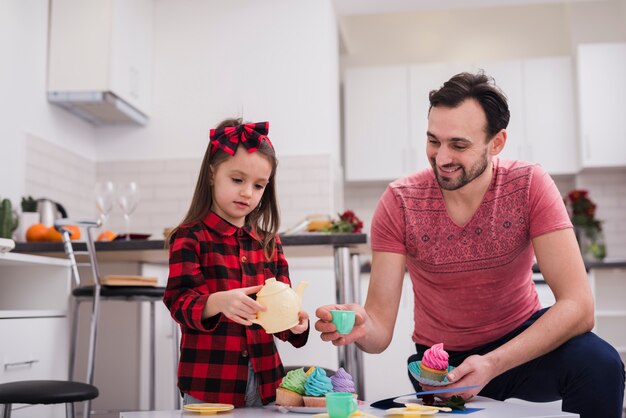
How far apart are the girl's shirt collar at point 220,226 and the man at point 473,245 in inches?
14.8

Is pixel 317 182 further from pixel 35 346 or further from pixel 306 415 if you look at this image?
pixel 306 415

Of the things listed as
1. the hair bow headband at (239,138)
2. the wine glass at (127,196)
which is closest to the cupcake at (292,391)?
the hair bow headband at (239,138)

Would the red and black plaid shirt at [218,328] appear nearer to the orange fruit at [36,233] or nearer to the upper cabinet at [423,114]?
the orange fruit at [36,233]

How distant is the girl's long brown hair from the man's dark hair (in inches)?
18.9

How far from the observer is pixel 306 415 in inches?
51.8

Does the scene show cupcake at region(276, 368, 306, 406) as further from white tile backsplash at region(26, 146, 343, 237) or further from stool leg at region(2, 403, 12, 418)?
white tile backsplash at region(26, 146, 343, 237)

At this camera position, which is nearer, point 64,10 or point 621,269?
point 64,10

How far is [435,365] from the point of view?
1.39 m

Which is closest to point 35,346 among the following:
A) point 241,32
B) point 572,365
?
point 572,365

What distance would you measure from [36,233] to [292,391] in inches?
79.0

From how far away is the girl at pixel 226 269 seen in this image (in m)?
1.63

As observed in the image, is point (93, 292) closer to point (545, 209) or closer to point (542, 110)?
point (545, 209)

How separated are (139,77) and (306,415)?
3292 millimetres

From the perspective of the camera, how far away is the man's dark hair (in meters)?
1.91
